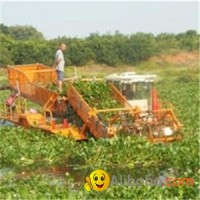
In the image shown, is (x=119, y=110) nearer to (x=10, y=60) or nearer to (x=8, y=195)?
(x=8, y=195)

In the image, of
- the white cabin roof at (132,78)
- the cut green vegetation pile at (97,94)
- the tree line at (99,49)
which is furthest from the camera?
the tree line at (99,49)

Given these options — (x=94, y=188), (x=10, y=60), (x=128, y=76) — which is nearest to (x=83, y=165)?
(x=94, y=188)

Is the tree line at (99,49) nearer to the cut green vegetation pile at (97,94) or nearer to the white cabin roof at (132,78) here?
the cut green vegetation pile at (97,94)

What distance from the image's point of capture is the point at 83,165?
11.5 metres

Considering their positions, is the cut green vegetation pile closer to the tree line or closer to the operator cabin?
the operator cabin

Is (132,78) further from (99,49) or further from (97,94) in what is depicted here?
(99,49)

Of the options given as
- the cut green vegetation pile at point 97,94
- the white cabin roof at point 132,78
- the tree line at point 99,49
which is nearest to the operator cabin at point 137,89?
the white cabin roof at point 132,78

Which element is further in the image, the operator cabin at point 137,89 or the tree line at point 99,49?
the tree line at point 99,49

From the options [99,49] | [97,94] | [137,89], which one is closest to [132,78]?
[137,89]

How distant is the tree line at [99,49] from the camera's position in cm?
3781

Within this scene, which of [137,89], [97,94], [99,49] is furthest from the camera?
[99,49]

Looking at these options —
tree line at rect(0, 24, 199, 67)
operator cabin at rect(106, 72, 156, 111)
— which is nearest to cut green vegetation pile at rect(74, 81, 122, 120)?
operator cabin at rect(106, 72, 156, 111)

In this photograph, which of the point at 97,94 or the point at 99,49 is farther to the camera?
the point at 99,49

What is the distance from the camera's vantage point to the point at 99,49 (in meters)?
40.4
